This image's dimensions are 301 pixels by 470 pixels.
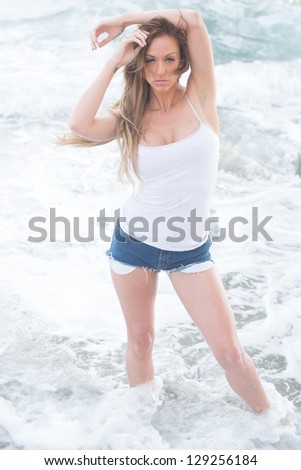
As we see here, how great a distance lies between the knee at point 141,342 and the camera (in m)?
3.34

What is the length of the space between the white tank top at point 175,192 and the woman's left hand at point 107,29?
490mm

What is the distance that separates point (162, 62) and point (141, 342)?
1.34 metres

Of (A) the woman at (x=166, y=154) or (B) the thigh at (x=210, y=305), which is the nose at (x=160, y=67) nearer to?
(A) the woman at (x=166, y=154)

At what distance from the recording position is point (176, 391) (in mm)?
3877

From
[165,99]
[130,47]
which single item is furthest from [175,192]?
[130,47]

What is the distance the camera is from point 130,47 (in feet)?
9.70

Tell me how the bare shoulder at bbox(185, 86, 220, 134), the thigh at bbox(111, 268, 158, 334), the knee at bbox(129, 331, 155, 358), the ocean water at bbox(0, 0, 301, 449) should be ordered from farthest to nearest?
the ocean water at bbox(0, 0, 301, 449)
the knee at bbox(129, 331, 155, 358)
the thigh at bbox(111, 268, 158, 334)
the bare shoulder at bbox(185, 86, 220, 134)

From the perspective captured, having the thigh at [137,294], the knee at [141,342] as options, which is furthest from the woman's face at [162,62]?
the knee at [141,342]

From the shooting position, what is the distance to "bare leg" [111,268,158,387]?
10.4 ft

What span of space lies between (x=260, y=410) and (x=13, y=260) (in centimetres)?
Answer: 278

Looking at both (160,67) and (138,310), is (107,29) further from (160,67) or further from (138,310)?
(138,310)

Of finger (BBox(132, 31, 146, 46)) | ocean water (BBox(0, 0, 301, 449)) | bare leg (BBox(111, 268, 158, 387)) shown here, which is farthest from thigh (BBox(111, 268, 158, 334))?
finger (BBox(132, 31, 146, 46))

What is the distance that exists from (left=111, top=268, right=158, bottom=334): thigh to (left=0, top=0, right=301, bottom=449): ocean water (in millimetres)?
561

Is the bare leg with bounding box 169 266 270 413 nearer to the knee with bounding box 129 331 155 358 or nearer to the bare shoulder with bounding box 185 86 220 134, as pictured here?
the knee with bounding box 129 331 155 358
